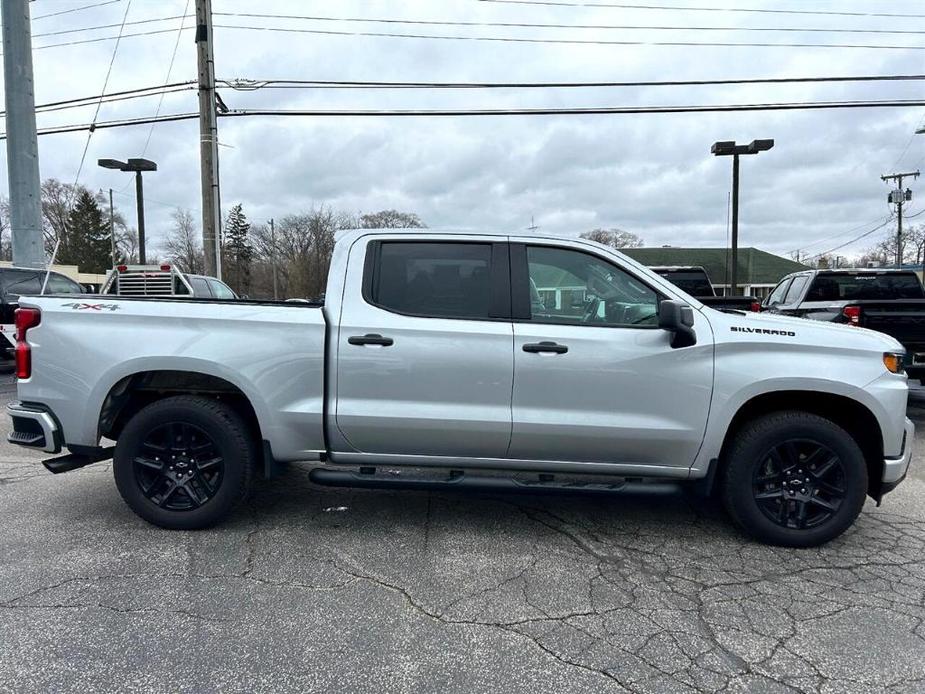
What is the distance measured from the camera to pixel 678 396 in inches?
148

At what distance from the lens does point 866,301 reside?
6980 millimetres

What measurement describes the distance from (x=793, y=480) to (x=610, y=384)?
4.20 ft

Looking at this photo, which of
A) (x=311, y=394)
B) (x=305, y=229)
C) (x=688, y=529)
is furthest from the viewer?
(x=305, y=229)

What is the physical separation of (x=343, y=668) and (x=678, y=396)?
2349mm

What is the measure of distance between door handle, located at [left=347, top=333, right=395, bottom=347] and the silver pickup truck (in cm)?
2

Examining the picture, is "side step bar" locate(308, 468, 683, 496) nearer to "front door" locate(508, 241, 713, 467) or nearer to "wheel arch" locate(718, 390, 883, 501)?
"front door" locate(508, 241, 713, 467)

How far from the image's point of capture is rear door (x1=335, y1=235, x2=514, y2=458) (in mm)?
3803

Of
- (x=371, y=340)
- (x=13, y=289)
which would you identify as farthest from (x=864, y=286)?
(x=13, y=289)

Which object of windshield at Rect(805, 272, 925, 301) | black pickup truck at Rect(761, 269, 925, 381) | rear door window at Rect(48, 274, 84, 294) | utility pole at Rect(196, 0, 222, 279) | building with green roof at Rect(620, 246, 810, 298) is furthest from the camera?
building with green roof at Rect(620, 246, 810, 298)

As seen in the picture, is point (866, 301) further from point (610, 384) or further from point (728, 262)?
point (728, 262)

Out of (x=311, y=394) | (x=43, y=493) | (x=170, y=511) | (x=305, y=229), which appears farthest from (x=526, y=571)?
(x=305, y=229)

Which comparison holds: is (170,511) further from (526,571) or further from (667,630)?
(667,630)

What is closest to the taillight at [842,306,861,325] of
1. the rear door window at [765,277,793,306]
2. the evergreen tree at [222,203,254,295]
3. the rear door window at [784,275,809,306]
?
the rear door window at [784,275,809,306]

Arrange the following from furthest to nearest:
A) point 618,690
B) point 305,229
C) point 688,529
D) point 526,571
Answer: point 305,229 → point 688,529 → point 526,571 → point 618,690
